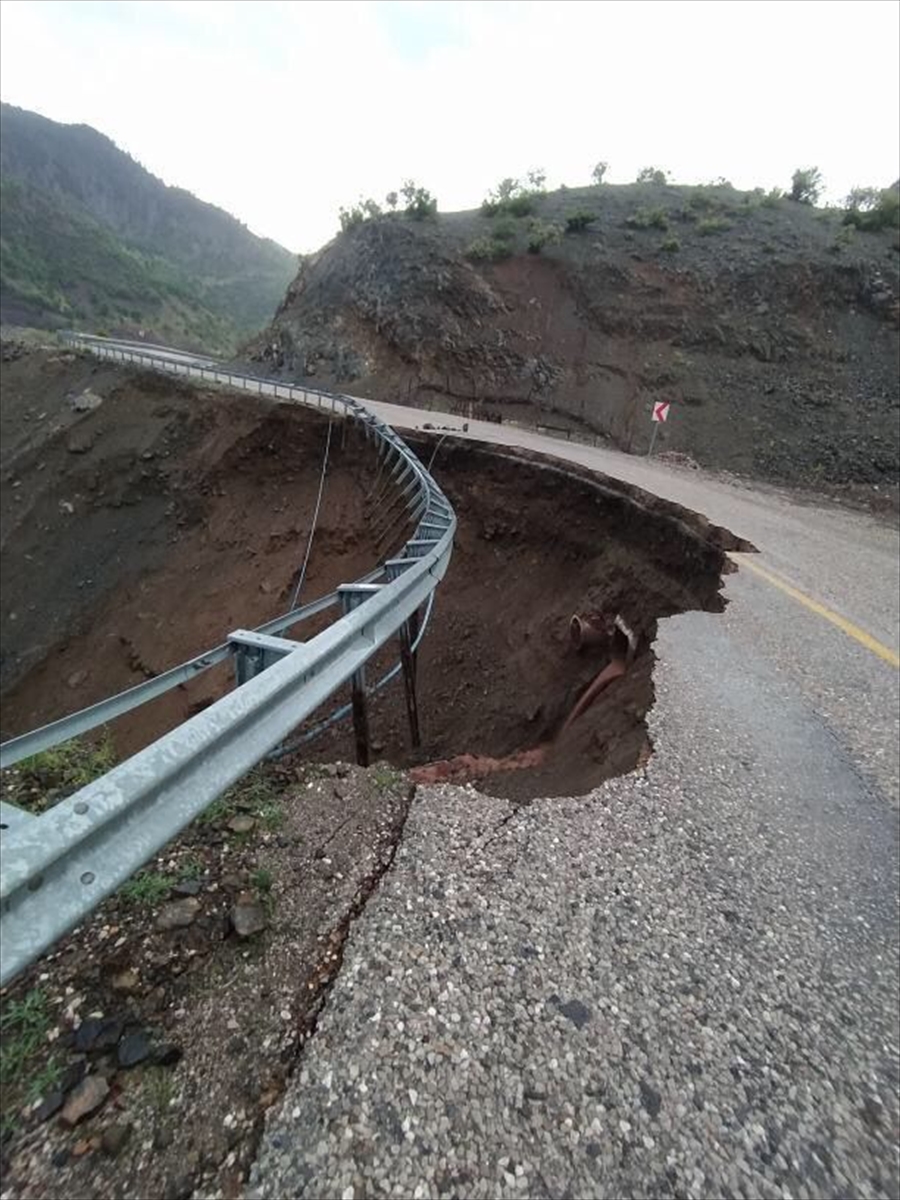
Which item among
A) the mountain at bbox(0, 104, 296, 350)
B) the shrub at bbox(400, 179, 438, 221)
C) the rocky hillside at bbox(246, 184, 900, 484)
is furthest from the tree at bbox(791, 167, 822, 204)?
the mountain at bbox(0, 104, 296, 350)

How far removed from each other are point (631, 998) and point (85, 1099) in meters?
1.70

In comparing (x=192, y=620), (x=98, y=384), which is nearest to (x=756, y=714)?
(x=192, y=620)

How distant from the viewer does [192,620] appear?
14172mm

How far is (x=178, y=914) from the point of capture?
2.12 meters

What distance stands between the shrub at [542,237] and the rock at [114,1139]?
31.3 meters

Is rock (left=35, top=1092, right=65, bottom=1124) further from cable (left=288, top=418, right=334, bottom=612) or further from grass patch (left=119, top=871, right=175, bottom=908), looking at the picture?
cable (left=288, top=418, right=334, bottom=612)

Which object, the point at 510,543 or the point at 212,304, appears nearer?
the point at 510,543

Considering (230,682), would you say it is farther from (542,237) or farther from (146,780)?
(542,237)

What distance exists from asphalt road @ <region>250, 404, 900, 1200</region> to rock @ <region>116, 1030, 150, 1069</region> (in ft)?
1.35

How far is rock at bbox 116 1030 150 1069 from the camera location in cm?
169

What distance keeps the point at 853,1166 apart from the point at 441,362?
26.0 m

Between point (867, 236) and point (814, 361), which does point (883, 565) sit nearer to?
point (814, 361)

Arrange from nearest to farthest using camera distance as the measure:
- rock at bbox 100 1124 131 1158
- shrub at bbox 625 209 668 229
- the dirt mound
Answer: rock at bbox 100 1124 131 1158, the dirt mound, shrub at bbox 625 209 668 229

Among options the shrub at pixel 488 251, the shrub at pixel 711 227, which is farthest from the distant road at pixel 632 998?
the shrub at pixel 711 227
